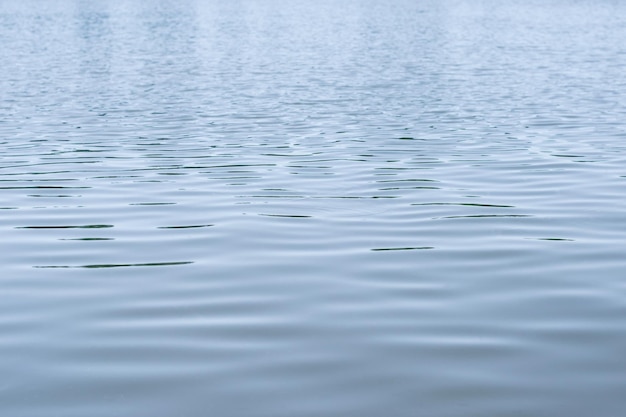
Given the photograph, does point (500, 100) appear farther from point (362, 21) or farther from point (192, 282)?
point (362, 21)

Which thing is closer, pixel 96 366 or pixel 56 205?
pixel 96 366

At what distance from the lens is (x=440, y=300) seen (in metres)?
8.73

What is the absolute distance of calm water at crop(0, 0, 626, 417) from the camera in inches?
267

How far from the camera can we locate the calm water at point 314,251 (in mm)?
6793

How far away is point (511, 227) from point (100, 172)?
735cm

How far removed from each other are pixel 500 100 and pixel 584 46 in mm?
19158

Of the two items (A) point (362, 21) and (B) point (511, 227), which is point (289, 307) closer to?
(B) point (511, 227)

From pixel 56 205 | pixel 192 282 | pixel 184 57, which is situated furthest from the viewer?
pixel 184 57

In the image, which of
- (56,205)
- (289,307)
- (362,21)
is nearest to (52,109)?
(56,205)

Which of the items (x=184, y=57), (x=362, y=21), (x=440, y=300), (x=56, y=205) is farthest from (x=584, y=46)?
(x=440, y=300)

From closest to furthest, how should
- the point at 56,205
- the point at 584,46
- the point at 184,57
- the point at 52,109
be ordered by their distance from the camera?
the point at 56,205 → the point at 52,109 → the point at 184,57 → the point at 584,46

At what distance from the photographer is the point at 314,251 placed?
35.1 ft

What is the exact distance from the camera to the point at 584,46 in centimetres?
4456

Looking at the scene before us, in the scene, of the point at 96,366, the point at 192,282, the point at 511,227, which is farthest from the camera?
the point at 511,227
